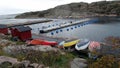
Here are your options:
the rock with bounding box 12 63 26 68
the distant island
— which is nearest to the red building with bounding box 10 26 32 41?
the rock with bounding box 12 63 26 68

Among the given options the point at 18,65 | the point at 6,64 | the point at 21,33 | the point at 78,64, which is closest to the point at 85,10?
the point at 21,33

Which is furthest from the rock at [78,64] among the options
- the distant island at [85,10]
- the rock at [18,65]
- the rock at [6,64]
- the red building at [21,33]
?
the distant island at [85,10]

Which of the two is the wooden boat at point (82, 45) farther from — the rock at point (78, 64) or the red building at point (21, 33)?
the red building at point (21, 33)

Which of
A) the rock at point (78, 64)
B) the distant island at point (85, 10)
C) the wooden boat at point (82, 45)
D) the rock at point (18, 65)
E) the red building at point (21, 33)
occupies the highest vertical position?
the rock at point (18, 65)

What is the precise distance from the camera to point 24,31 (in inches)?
1433

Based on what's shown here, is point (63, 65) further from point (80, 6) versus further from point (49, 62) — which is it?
point (80, 6)

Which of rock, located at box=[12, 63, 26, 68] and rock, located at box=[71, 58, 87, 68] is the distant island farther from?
rock, located at box=[12, 63, 26, 68]

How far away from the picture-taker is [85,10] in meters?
176

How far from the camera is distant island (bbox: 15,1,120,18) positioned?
162 m

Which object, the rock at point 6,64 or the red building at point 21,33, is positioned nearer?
the rock at point 6,64

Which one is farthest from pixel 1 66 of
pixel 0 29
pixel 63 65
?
pixel 0 29

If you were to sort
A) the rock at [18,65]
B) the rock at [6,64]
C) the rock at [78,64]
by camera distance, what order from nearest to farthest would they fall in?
the rock at [18,65] < the rock at [6,64] < the rock at [78,64]

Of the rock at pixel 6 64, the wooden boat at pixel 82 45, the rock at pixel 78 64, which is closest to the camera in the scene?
the rock at pixel 6 64

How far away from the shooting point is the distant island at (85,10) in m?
162
